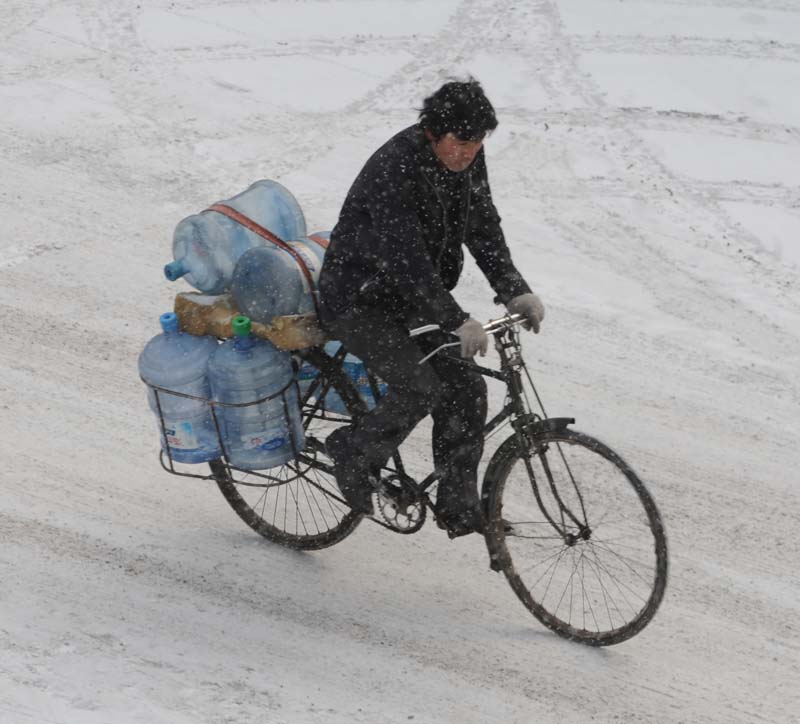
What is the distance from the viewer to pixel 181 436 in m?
4.54

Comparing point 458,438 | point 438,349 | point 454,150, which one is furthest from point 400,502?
point 454,150

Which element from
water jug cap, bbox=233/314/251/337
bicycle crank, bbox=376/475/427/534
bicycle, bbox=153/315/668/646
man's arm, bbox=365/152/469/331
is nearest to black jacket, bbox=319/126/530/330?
man's arm, bbox=365/152/469/331

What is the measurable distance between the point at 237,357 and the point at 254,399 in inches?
7.3

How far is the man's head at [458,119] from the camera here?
3.71 meters

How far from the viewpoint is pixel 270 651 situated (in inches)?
174

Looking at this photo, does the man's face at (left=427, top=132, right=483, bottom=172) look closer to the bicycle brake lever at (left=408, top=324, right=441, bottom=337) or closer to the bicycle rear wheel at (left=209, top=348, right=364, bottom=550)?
the bicycle brake lever at (left=408, top=324, right=441, bottom=337)

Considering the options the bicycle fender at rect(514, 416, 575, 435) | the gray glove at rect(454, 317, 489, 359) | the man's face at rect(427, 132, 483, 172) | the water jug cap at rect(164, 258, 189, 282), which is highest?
the man's face at rect(427, 132, 483, 172)

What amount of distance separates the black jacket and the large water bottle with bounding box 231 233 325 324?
190mm

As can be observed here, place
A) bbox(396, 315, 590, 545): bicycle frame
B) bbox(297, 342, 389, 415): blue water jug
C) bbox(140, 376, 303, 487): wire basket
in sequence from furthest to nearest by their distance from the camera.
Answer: bbox(297, 342, 389, 415): blue water jug, bbox(140, 376, 303, 487): wire basket, bbox(396, 315, 590, 545): bicycle frame

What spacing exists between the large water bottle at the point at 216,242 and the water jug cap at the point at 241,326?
12.1 inches

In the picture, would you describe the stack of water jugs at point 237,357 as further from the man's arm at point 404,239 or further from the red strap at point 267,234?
the man's arm at point 404,239

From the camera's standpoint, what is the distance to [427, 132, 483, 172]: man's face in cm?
378

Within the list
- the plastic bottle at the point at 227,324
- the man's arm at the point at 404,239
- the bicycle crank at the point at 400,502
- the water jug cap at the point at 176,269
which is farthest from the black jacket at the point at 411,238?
the bicycle crank at the point at 400,502

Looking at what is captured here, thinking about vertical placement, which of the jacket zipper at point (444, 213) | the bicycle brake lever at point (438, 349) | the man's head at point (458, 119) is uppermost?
the man's head at point (458, 119)
